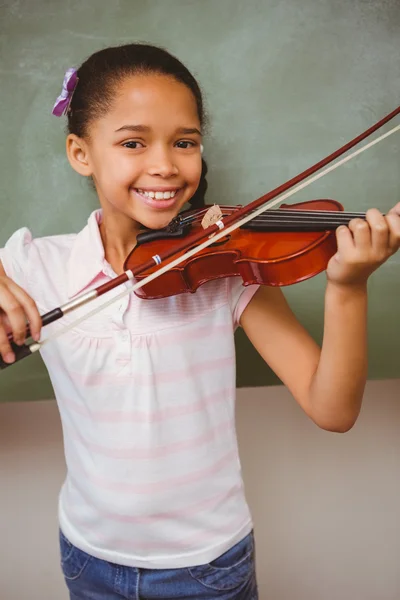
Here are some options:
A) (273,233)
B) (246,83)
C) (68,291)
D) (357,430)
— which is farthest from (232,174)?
(357,430)

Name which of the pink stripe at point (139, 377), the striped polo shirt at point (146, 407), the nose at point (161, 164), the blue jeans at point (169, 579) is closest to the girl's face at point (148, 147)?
the nose at point (161, 164)

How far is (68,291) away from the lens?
85 cm

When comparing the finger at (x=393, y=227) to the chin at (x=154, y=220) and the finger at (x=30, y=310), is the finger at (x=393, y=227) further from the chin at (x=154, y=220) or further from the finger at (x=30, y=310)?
the finger at (x=30, y=310)

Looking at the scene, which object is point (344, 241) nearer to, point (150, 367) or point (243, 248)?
point (243, 248)

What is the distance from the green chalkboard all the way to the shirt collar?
0.77 feet

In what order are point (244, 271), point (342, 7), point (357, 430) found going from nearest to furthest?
point (244, 271)
point (342, 7)
point (357, 430)

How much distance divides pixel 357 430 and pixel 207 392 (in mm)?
600

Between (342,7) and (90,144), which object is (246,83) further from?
(90,144)

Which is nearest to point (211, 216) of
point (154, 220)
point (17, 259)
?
point (154, 220)

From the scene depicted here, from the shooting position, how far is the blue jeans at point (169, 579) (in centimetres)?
85

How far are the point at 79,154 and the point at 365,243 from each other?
444 mm

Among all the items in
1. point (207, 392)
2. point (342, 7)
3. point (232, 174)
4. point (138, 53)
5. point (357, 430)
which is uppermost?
point (342, 7)

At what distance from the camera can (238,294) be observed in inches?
34.0

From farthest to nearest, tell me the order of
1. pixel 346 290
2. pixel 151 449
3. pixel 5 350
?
pixel 151 449
pixel 346 290
pixel 5 350
